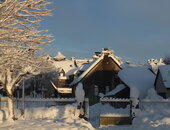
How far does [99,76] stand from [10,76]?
27637 mm

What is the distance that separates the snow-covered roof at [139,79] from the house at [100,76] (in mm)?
4195

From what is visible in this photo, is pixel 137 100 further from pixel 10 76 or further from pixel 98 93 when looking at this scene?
pixel 98 93

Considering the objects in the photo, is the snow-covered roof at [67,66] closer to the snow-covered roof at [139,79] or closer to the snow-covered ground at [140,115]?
the snow-covered roof at [139,79]

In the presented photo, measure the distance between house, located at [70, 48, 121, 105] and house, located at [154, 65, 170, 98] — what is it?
1015 centimetres

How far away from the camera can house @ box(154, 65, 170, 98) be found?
1269 inches

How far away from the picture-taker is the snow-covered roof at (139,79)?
121 feet

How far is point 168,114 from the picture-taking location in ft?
68.5

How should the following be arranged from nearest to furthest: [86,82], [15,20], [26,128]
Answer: [15,20], [26,128], [86,82]

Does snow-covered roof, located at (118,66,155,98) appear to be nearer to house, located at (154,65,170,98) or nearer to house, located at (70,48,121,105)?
house, located at (154,65,170,98)

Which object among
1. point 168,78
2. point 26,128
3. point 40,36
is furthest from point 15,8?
point 168,78

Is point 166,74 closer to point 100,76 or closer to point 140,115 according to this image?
point 100,76

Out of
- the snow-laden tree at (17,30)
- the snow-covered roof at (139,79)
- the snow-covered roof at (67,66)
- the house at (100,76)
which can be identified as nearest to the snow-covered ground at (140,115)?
the snow-laden tree at (17,30)

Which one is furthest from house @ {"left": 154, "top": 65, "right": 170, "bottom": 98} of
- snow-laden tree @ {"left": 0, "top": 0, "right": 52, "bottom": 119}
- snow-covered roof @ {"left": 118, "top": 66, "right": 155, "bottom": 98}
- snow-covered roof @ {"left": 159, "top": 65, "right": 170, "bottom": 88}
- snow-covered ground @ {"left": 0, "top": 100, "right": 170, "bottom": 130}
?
snow-laden tree @ {"left": 0, "top": 0, "right": 52, "bottom": 119}

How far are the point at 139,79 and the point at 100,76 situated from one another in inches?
319
